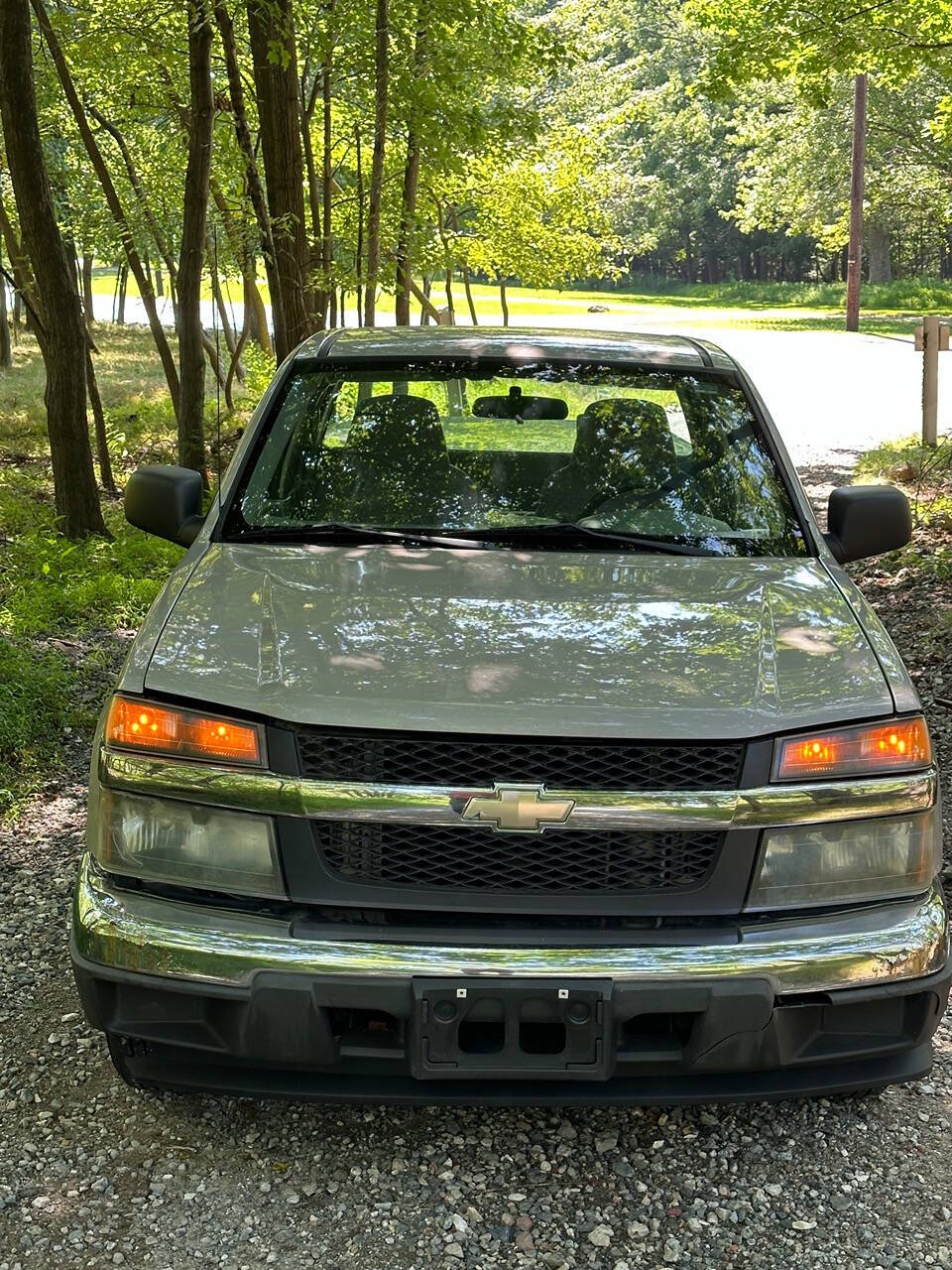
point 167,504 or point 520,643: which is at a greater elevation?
point 167,504

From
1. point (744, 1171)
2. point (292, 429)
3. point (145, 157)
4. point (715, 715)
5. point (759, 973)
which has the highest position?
point (145, 157)

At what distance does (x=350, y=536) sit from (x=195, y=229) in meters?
6.87

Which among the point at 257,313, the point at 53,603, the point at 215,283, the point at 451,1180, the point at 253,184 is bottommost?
the point at 451,1180

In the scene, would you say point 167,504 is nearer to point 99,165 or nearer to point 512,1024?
point 512,1024

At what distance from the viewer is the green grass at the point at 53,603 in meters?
5.61

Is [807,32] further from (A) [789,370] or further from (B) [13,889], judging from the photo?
(A) [789,370]

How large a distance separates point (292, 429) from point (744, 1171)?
2.43m

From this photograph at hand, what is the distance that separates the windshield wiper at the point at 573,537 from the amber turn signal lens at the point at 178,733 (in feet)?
3.81

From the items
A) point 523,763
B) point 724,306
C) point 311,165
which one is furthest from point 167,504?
point 724,306

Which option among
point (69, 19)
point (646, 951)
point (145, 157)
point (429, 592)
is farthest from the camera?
point (145, 157)

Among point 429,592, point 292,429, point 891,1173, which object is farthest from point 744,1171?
point 292,429

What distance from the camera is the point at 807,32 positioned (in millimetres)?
11383

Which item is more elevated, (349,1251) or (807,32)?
(807,32)

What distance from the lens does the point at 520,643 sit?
291 centimetres
